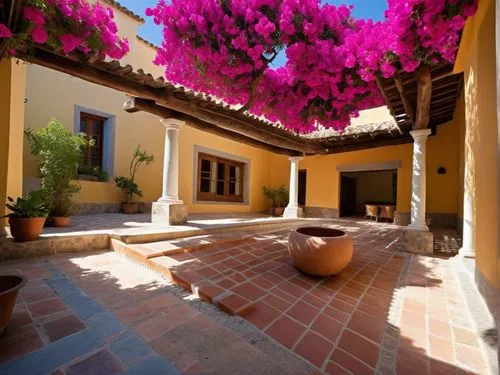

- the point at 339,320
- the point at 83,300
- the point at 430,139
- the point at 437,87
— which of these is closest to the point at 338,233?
the point at 339,320

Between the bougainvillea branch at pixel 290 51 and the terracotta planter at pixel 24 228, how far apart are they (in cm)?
314

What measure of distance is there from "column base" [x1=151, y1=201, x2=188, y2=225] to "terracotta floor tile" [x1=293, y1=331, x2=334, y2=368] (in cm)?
355

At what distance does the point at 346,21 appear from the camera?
378 cm

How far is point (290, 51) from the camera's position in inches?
142

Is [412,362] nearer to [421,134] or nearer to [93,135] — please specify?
[421,134]

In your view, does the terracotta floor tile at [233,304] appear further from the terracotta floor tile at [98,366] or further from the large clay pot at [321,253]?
the large clay pot at [321,253]

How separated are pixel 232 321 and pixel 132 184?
5896mm

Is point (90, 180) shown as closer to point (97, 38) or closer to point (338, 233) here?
point (97, 38)

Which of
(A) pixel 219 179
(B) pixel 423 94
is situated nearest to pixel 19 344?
(B) pixel 423 94

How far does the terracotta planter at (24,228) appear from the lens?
2.91 m

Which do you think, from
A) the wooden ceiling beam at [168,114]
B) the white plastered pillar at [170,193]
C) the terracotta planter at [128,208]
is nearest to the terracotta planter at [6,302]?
the white plastered pillar at [170,193]

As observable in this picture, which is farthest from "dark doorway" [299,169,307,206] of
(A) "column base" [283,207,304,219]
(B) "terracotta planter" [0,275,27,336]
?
(B) "terracotta planter" [0,275,27,336]

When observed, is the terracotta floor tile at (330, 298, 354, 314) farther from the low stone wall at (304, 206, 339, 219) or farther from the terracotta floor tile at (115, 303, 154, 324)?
the low stone wall at (304, 206, 339, 219)

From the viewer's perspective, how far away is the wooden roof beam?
10.4 ft
